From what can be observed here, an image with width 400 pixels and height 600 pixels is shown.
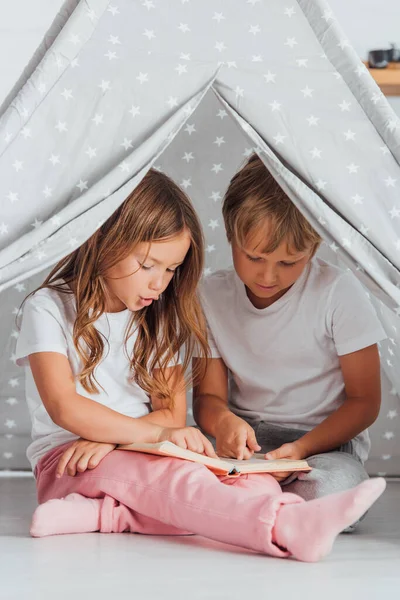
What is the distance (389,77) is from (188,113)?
158 centimetres

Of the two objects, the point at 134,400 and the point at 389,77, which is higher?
the point at 389,77

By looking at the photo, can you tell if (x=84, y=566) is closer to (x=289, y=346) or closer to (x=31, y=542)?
(x=31, y=542)

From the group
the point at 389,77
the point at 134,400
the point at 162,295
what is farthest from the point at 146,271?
the point at 389,77

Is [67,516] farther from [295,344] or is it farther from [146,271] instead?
[295,344]

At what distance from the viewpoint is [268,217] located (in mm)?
1733

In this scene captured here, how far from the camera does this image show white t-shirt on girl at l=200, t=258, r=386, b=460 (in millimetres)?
1845

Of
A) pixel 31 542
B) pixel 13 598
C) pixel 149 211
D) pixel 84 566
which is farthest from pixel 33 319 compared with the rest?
pixel 13 598

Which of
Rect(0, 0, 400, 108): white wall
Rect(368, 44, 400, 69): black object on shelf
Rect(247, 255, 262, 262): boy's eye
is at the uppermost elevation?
Rect(0, 0, 400, 108): white wall

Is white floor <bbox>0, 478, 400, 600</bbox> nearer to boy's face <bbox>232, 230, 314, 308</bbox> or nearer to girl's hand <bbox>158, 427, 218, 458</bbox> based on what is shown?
girl's hand <bbox>158, 427, 218, 458</bbox>

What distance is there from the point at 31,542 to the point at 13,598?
316 millimetres

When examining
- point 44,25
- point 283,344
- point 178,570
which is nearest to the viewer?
point 178,570

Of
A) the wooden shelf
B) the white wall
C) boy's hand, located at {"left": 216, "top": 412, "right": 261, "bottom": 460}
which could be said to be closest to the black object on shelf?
the wooden shelf

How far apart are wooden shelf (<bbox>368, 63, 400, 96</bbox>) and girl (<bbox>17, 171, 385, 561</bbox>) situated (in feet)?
4.36

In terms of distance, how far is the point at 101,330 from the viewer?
175 centimetres
